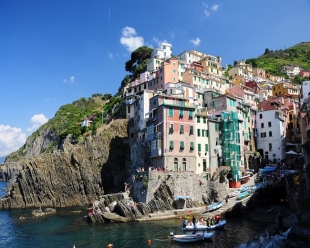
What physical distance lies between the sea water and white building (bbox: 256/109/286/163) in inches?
1222

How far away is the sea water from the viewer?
3591cm

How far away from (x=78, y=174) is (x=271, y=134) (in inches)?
1885

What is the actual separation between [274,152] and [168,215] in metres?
36.2

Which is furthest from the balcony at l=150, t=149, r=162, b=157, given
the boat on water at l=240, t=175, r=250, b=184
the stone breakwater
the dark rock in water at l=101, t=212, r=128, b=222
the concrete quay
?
the boat on water at l=240, t=175, r=250, b=184

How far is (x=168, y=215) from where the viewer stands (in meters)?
48.1

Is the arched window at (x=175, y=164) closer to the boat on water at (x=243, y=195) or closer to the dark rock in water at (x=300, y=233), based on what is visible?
the boat on water at (x=243, y=195)

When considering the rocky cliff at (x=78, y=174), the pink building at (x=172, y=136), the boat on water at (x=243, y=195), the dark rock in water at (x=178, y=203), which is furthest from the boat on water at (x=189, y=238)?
the rocky cliff at (x=78, y=174)

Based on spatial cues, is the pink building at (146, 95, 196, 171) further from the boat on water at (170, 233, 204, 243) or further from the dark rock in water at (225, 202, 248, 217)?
the boat on water at (170, 233, 204, 243)

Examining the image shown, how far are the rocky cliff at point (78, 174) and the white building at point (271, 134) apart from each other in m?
33.1

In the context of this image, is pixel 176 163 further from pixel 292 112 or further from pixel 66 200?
pixel 292 112

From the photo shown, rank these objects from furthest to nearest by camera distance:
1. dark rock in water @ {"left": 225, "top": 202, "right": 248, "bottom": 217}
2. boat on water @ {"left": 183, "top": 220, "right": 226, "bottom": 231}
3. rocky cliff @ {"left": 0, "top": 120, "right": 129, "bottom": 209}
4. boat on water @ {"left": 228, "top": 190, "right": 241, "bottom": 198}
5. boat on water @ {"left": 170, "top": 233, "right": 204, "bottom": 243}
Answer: rocky cliff @ {"left": 0, "top": 120, "right": 129, "bottom": 209} < boat on water @ {"left": 228, "top": 190, "right": 241, "bottom": 198} < dark rock in water @ {"left": 225, "top": 202, "right": 248, "bottom": 217} < boat on water @ {"left": 183, "top": 220, "right": 226, "bottom": 231} < boat on water @ {"left": 170, "top": 233, "right": 204, "bottom": 243}

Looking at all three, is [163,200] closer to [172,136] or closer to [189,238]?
[172,136]

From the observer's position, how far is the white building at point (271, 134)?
7175 centimetres

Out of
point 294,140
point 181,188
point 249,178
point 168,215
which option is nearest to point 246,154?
point 249,178
